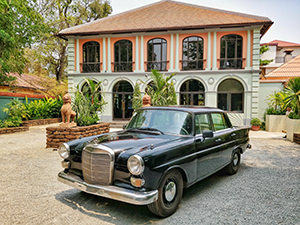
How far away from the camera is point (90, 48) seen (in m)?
18.2

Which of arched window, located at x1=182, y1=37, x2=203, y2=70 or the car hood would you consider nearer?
the car hood

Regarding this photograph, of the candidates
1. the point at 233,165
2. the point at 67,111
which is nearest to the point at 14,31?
the point at 67,111

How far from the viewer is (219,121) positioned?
16.5 feet

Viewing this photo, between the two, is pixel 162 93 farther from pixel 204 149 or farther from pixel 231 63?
pixel 231 63

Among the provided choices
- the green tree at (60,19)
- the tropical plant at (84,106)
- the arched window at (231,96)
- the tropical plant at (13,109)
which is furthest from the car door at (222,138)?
the green tree at (60,19)

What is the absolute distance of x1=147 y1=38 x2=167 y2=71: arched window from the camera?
1709 cm

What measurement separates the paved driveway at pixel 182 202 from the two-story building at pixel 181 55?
34.2 ft

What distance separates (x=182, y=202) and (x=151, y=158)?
1.28 m

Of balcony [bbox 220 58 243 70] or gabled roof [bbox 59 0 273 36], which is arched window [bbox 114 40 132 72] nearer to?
gabled roof [bbox 59 0 273 36]

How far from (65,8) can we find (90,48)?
12.6 metres

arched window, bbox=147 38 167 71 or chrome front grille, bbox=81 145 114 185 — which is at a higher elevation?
arched window, bbox=147 38 167 71

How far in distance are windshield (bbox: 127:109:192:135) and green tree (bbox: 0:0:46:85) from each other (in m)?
13.2

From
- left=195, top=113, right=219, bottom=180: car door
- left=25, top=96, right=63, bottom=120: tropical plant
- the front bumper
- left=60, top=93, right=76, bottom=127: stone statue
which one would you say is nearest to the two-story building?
left=25, top=96, right=63, bottom=120: tropical plant

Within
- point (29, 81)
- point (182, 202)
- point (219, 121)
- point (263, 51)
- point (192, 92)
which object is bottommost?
point (182, 202)
